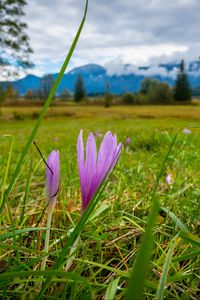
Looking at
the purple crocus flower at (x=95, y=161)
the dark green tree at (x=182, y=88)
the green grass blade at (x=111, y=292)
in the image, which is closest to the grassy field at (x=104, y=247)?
the green grass blade at (x=111, y=292)

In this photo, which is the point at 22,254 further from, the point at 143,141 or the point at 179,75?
the point at 179,75

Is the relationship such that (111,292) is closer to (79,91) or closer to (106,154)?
(106,154)

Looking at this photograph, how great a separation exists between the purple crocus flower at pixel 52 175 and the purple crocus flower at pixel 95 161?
2.2 inches

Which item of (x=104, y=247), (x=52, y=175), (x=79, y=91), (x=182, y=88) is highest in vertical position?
(x=182, y=88)

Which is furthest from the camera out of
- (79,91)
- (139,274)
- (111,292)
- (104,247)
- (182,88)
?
(79,91)

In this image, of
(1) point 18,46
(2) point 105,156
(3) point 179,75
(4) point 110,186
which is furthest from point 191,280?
(3) point 179,75

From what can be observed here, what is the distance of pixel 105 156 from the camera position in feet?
1.69

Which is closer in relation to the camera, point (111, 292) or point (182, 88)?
point (111, 292)

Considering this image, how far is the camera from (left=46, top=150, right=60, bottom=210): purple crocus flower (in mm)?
571

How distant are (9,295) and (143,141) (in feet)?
14.6

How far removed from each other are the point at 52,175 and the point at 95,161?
0.10 m

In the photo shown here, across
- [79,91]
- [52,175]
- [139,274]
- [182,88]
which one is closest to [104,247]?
[52,175]

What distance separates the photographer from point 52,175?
59 cm

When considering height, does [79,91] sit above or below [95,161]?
above
